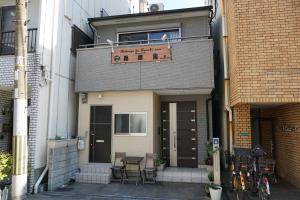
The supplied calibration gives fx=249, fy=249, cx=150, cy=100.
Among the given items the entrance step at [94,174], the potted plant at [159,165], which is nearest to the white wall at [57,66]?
the entrance step at [94,174]

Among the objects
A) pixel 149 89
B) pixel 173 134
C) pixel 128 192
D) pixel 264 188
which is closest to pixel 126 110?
pixel 149 89

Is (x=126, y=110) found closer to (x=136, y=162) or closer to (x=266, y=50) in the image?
(x=136, y=162)

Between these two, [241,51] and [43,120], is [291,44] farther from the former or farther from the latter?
[43,120]

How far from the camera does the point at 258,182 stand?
6.57 m

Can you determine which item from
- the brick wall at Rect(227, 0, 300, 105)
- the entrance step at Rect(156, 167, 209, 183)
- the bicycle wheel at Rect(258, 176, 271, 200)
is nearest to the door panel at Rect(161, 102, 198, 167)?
the entrance step at Rect(156, 167, 209, 183)

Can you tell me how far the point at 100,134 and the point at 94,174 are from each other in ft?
5.36

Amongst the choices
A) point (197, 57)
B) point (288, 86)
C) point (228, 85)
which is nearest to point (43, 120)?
point (197, 57)

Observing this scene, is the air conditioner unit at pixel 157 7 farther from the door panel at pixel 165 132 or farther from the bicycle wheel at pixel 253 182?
the bicycle wheel at pixel 253 182

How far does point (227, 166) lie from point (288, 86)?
13.3 feet

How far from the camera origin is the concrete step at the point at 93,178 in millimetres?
9000

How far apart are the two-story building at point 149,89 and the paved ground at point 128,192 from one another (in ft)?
4.79

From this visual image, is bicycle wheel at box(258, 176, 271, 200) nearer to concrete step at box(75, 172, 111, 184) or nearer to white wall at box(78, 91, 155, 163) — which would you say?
white wall at box(78, 91, 155, 163)

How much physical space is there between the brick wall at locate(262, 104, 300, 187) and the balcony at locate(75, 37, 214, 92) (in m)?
2.66

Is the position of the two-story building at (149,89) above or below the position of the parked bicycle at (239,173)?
above
